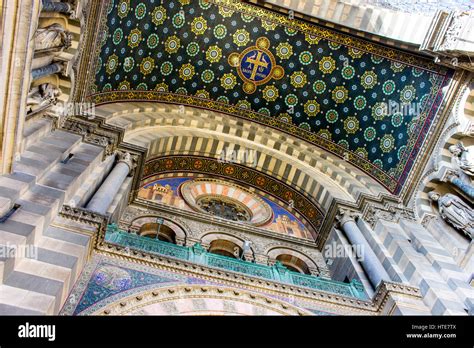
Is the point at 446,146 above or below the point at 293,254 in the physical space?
above

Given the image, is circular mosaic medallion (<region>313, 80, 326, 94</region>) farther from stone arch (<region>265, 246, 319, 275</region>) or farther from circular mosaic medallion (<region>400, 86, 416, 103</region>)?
stone arch (<region>265, 246, 319, 275</region>)

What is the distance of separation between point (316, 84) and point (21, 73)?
9.87 meters

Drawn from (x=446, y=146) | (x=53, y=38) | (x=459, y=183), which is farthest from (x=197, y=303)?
(x=446, y=146)

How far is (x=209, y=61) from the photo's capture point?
14.1 metres

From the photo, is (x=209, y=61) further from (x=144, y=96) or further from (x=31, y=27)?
(x=31, y=27)

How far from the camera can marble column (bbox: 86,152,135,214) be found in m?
8.62

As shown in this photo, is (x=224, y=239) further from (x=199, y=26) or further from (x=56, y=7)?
(x=199, y=26)

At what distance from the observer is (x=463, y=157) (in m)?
10.9

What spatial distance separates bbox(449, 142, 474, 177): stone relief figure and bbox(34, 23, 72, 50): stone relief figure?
9.33 metres

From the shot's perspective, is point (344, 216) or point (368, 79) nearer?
point (344, 216)

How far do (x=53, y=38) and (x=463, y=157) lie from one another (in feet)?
31.3

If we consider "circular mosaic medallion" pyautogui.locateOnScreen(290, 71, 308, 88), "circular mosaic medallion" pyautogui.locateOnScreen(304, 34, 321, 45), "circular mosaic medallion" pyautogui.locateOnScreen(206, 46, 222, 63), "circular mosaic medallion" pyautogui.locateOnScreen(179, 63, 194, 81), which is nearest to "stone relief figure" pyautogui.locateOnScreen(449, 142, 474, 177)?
"circular mosaic medallion" pyautogui.locateOnScreen(290, 71, 308, 88)

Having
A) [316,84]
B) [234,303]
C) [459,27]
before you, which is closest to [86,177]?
[234,303]
